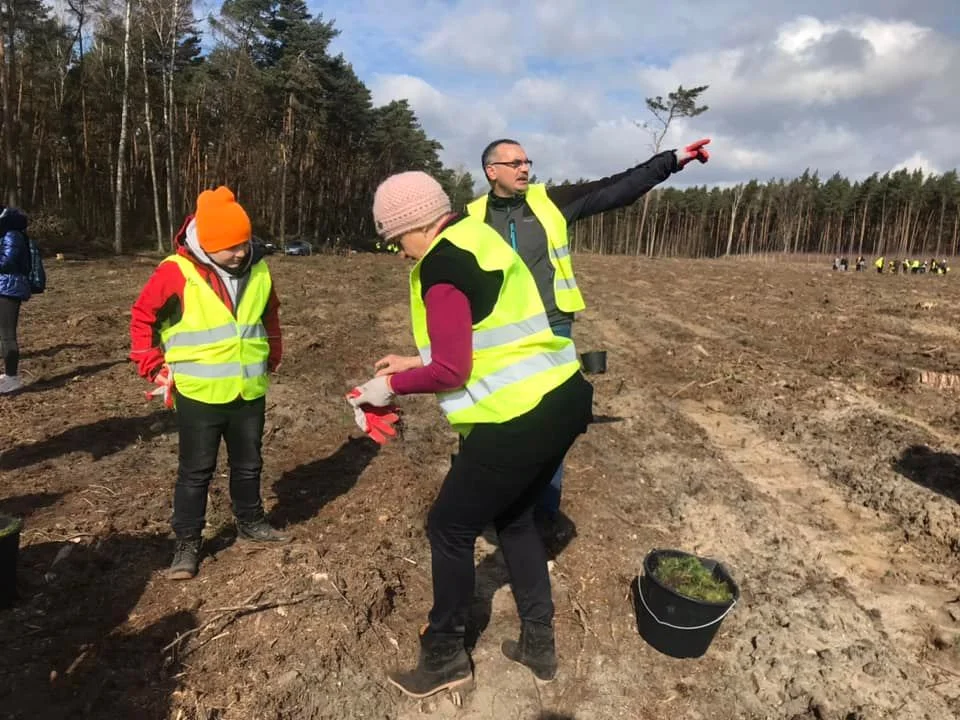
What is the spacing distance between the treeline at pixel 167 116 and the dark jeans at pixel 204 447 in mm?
22173

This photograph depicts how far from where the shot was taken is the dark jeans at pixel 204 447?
125 inches

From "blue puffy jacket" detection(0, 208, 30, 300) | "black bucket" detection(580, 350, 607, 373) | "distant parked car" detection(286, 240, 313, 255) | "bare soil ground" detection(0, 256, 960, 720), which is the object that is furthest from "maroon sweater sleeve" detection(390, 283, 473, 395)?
"distant parked car" detection(286, 240, 313, 255)

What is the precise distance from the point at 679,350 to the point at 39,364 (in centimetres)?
816

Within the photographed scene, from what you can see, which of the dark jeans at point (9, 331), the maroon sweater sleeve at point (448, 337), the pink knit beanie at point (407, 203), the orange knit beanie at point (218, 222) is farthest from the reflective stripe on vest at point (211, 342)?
the dark jeans at point (9, 331)

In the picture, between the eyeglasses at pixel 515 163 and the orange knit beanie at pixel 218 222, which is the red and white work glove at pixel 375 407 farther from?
the eyeglasses at pixel 515 163

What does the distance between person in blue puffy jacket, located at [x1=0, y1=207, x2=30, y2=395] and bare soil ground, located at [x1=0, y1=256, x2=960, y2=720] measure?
1.34ft

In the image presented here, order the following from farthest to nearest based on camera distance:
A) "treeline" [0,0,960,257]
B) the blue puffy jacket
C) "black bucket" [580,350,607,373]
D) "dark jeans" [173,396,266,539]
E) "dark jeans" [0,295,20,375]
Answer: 1. "treeline" [0,0,960,257]
2. "dark jeans" [0,295,20,375]
3. the blue puffy jacket
4. "black bucket" [580,350,607,373]
5. "dark jeans" [173,396,266,539]

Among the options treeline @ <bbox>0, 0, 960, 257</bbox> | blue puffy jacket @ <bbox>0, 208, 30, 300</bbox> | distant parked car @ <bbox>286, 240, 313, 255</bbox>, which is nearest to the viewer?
blue puffy jacket @ <bbox>0, 208, 30, 300</bbox>

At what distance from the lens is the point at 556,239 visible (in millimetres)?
3355

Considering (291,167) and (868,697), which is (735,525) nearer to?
(868,697)

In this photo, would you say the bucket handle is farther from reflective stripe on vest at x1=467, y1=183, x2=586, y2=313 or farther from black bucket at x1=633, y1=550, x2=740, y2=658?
reflective stripe on vest at x1=467, y1=183, x2=586, y2=313

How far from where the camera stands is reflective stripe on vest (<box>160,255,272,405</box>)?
3.04 metres

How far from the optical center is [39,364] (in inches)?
288

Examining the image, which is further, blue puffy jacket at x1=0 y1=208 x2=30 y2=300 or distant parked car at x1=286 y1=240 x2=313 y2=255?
distant parked car at x1=286 y1=240 x2=313 y2=255
